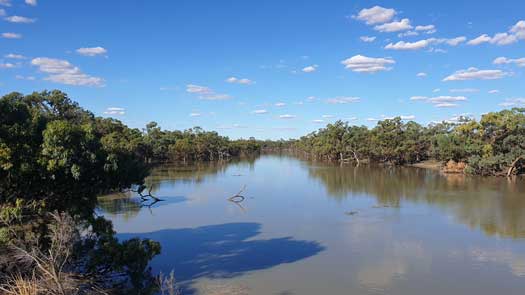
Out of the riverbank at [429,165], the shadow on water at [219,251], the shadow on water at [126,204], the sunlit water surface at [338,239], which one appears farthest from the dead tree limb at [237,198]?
the riverbank at [429,165]

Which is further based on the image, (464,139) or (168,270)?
(464,139)

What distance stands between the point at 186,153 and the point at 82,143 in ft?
217

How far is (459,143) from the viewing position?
155 feet

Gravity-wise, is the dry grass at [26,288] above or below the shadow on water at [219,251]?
above

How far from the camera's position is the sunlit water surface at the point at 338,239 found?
12.8 meters

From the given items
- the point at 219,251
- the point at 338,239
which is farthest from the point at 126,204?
the point at 338,239

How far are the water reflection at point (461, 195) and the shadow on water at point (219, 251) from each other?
380 inches

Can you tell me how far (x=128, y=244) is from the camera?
10664 mm

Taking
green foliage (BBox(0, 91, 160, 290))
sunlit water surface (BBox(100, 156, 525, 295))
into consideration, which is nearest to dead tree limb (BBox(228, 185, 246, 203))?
sunlit water surface (BBox(100, 156, 525, 295))

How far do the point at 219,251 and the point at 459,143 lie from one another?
3950cm

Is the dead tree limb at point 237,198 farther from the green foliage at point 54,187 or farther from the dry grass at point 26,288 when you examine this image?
the dry grass at point 26,288

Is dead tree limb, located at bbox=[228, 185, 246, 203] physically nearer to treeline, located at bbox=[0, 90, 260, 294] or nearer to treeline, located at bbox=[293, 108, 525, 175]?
treeline, located at bbox=[0, 90, 260, 294]

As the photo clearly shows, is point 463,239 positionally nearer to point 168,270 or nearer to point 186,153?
point 168,270

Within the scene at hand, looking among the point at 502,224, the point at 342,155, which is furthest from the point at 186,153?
the point at 502,224
